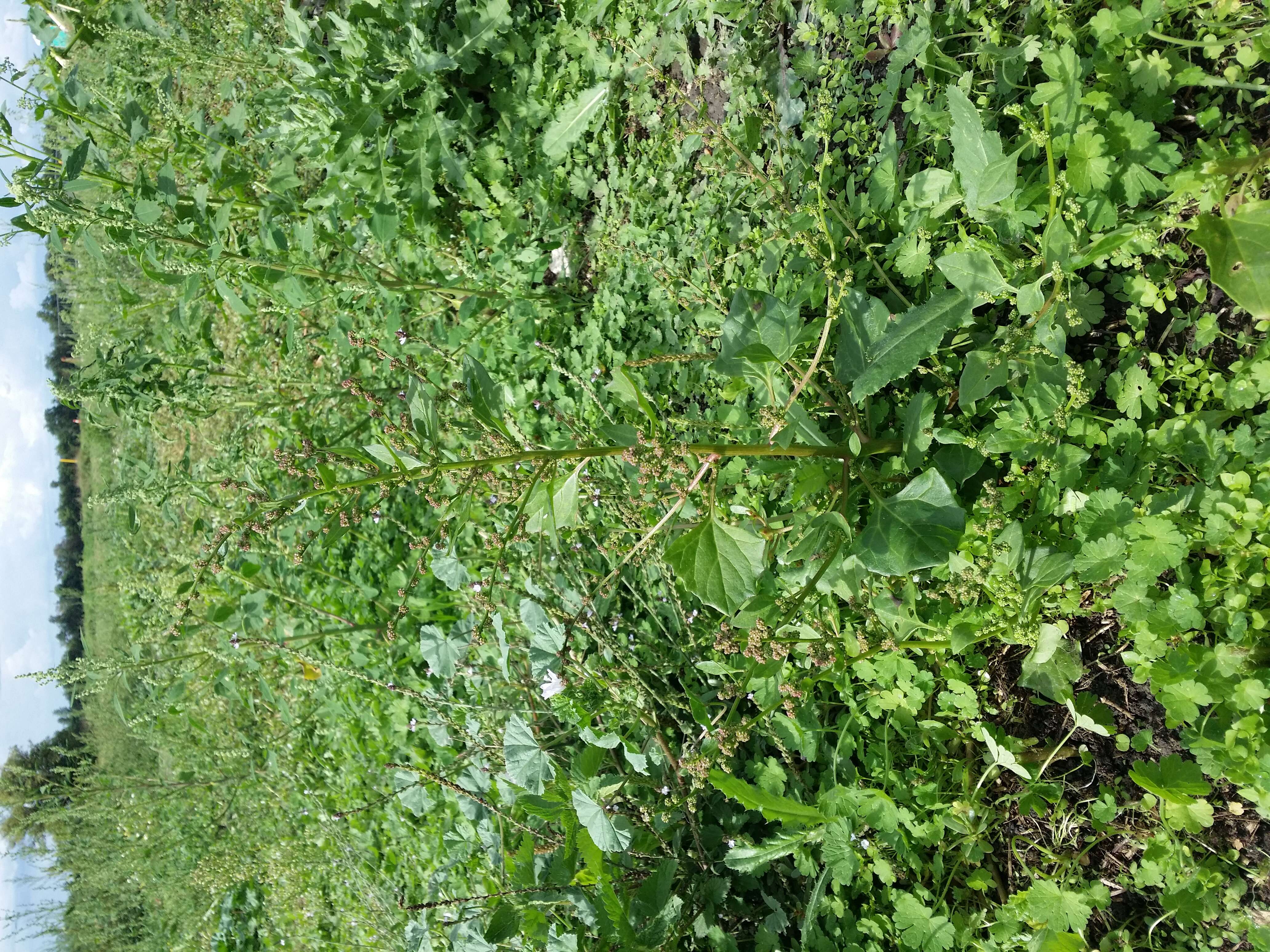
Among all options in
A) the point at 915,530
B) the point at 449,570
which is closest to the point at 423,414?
the point at 449,570

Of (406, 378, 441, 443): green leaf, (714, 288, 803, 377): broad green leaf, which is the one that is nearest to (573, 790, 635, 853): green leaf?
(406, 378, 441, 443): green leaf

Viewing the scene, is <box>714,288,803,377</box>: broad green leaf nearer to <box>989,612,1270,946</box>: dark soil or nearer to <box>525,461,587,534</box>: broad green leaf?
<box>525,461,587,534</box>: broad green leaf

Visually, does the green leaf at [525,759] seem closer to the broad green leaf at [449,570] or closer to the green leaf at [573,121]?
the broad green leaf at [449,570]

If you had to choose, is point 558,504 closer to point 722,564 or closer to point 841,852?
point 722,564

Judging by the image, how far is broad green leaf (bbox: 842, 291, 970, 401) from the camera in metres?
1.62

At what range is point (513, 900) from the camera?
2416 mm

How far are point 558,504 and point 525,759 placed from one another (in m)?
1.19

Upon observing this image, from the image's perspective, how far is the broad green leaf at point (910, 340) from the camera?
162cm

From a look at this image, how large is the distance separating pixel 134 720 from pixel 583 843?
7.32 feet

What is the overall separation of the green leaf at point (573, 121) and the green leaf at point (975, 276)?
162 cm

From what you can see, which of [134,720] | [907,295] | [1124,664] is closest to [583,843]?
[1124,664]

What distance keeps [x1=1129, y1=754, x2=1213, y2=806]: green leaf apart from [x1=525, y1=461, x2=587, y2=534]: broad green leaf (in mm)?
1239

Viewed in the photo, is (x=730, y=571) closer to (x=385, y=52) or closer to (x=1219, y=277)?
(x=1219, y=277)

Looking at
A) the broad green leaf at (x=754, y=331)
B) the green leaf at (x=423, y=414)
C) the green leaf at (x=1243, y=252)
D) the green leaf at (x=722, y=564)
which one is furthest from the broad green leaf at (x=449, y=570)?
the green leaf at (x=1243, y=252)
